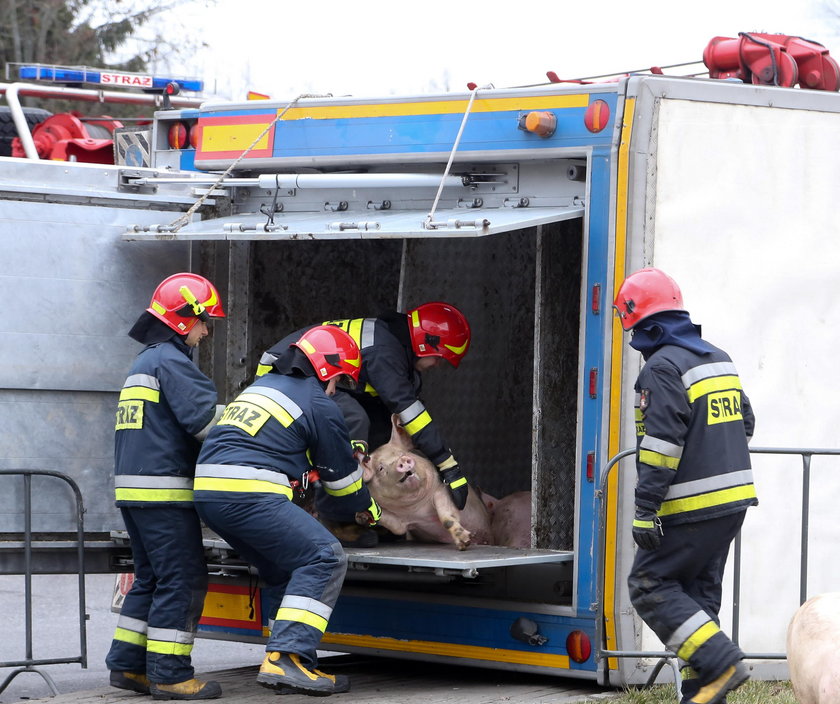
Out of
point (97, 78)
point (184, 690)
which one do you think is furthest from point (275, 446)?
point (97, 78)

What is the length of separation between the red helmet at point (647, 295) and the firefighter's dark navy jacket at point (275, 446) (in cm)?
141

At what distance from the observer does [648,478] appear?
5.37 m

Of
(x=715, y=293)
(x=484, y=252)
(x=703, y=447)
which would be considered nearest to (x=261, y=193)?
(x=484, y=252)

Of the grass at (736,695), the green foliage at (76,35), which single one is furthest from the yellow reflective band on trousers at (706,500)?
the green foliage at (76,35)

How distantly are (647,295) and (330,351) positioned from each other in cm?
152

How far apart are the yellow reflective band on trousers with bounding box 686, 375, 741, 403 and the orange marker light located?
142 centimetres

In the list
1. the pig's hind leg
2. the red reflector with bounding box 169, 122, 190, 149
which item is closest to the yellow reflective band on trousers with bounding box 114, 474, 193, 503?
the pig's hind leg

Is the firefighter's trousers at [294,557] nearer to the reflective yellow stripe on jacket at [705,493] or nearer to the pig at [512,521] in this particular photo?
the pig at [512,521]

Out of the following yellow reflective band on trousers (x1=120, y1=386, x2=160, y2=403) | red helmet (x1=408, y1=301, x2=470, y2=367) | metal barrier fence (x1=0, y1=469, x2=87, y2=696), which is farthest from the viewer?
red helmet (x1=408, y1=301, x2=470, y2=367)

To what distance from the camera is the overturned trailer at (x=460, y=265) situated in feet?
19.8

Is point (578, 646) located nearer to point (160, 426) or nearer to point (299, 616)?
point (299, 616)

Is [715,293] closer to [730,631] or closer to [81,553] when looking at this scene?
[730,631]

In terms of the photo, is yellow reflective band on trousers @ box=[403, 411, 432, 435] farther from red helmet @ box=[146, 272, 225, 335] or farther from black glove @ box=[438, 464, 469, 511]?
red helmet @ box=[146, 272, 225, 335]

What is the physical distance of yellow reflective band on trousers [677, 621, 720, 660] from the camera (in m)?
5.40
